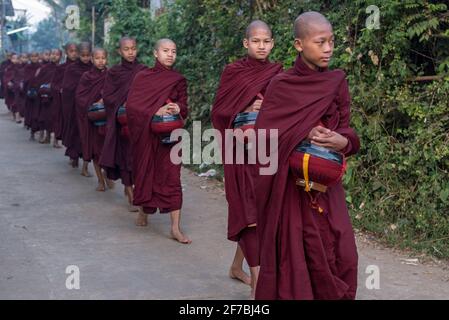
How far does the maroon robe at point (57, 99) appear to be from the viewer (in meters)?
11.1

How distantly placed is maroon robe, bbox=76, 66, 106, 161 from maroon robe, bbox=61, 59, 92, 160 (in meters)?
0.87

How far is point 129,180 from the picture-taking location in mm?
7676

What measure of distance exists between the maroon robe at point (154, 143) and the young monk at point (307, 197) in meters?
2.74

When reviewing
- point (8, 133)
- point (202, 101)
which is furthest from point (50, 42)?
point (202, 101)

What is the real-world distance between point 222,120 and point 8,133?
11153 mm

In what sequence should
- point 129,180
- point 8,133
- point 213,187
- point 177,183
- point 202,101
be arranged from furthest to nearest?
point 8,133
point 202,101
point 213,187
point 129,180
point 177,183

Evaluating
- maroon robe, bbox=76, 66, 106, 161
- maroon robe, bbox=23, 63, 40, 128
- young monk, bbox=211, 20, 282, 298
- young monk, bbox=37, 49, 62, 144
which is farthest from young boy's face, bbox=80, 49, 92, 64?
young monk, bbox=211, 20, 282, 298

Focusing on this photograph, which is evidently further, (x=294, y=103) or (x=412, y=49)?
(x=412, y=49)

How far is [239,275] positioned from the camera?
527 centimetres

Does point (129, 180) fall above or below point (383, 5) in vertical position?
below

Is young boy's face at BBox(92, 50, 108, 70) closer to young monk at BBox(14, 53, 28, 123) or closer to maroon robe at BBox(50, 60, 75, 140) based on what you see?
maroon robe at BBox(50, 60, 75, 140)

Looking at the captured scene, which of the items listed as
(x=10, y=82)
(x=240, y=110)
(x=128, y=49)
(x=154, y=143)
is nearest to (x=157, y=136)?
(x=154, y=143)

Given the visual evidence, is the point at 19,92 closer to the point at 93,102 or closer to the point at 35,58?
the point at 35,58
